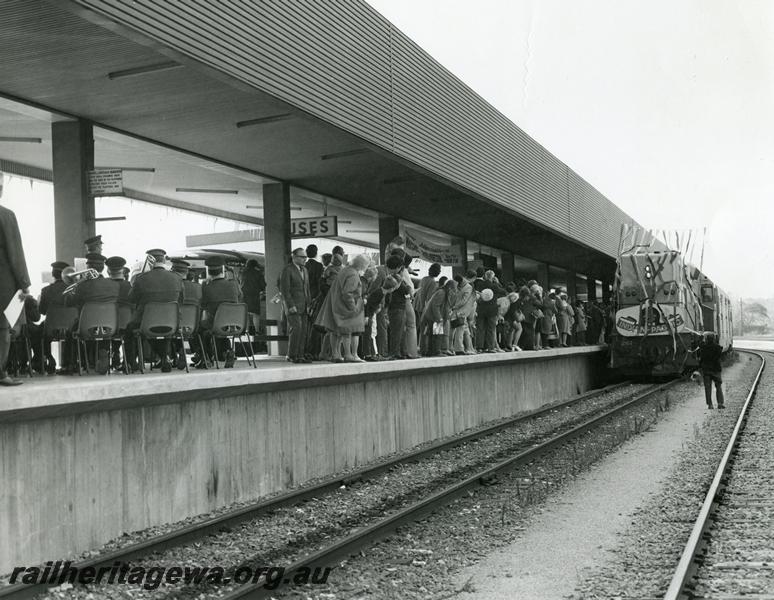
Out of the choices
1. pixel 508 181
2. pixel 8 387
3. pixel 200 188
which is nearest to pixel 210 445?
pixel 8 387

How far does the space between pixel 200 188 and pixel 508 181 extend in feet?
23.5

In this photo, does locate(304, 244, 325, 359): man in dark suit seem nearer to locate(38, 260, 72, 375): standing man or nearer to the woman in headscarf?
locate(38, 260, 72, 375): standing man

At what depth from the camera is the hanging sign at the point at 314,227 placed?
17125 millimetres

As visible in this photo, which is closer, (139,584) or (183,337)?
(139,584)

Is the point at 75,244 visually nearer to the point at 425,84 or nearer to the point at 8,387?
the point at 8,387

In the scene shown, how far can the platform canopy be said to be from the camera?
8.91m

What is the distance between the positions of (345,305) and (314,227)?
19.9 feet

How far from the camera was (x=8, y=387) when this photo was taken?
6.71 metres

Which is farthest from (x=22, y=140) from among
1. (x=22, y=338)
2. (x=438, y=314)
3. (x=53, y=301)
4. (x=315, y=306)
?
(x=438, y=314)

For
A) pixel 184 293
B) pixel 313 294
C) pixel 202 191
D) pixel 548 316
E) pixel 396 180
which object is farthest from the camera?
pixel 548 316

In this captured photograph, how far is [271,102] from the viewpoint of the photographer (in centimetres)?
1104

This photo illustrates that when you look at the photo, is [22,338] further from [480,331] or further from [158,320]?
[480,331]

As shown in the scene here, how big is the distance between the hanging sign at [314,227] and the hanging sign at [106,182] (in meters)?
6.03

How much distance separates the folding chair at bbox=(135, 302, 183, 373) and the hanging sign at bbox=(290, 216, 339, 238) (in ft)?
26.5
